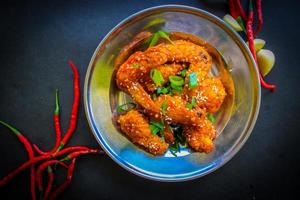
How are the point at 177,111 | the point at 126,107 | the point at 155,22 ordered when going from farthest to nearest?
1. the point at 126,107
2. the point at 155,22
3. the point at 177,111

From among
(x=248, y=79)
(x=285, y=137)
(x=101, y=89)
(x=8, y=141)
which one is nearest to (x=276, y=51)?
(x=248, y=79)

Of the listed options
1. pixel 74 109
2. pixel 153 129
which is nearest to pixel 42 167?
pixel 74 109

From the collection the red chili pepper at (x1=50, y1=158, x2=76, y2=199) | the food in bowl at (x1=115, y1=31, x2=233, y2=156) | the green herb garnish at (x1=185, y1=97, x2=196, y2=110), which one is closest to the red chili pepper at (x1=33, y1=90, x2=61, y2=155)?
the red chili pepper at (x1=50, y1=158, x2=76, y2=199)

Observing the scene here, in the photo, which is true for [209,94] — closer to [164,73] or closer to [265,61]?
[164,73]

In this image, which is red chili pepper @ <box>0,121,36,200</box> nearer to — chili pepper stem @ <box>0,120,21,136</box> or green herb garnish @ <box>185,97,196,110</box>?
chili pepper stem @ <box>0,120,21,136</box>

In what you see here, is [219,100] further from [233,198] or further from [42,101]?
[42,101]
